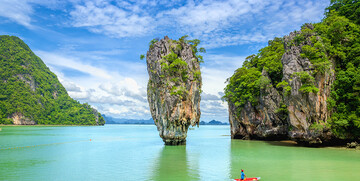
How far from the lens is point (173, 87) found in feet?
107

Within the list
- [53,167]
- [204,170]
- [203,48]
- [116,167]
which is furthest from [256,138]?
[53,167]

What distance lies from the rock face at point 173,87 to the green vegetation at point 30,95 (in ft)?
346

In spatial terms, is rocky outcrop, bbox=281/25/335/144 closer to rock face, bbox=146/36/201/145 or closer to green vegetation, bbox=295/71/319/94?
green vegetation, bbox=295/71/319/94

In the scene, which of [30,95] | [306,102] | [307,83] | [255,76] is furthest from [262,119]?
[30,95]

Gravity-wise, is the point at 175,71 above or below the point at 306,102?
above

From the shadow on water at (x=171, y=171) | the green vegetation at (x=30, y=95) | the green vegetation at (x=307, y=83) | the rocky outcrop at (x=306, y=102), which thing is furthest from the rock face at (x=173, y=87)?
the green vegetation at (x=30, y=95)

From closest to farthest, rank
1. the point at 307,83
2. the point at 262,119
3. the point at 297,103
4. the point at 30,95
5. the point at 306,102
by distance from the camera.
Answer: the point at 307,83 < the point at 306,102 < the point at 297,103 < the point at 262,119 < the point at 30,95

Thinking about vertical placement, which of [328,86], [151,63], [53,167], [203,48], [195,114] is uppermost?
[203,48]

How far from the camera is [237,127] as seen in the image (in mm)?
46156

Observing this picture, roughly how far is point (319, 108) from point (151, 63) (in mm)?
22468

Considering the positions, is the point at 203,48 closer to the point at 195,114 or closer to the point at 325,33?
the point at 195,114

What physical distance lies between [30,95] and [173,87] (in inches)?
4926

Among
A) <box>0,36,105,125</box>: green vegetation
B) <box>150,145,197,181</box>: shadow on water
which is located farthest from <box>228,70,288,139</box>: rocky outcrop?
<box>0,36,105,125</box>: green vegetation

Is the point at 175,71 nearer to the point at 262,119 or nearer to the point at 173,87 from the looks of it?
the point at 173,87
